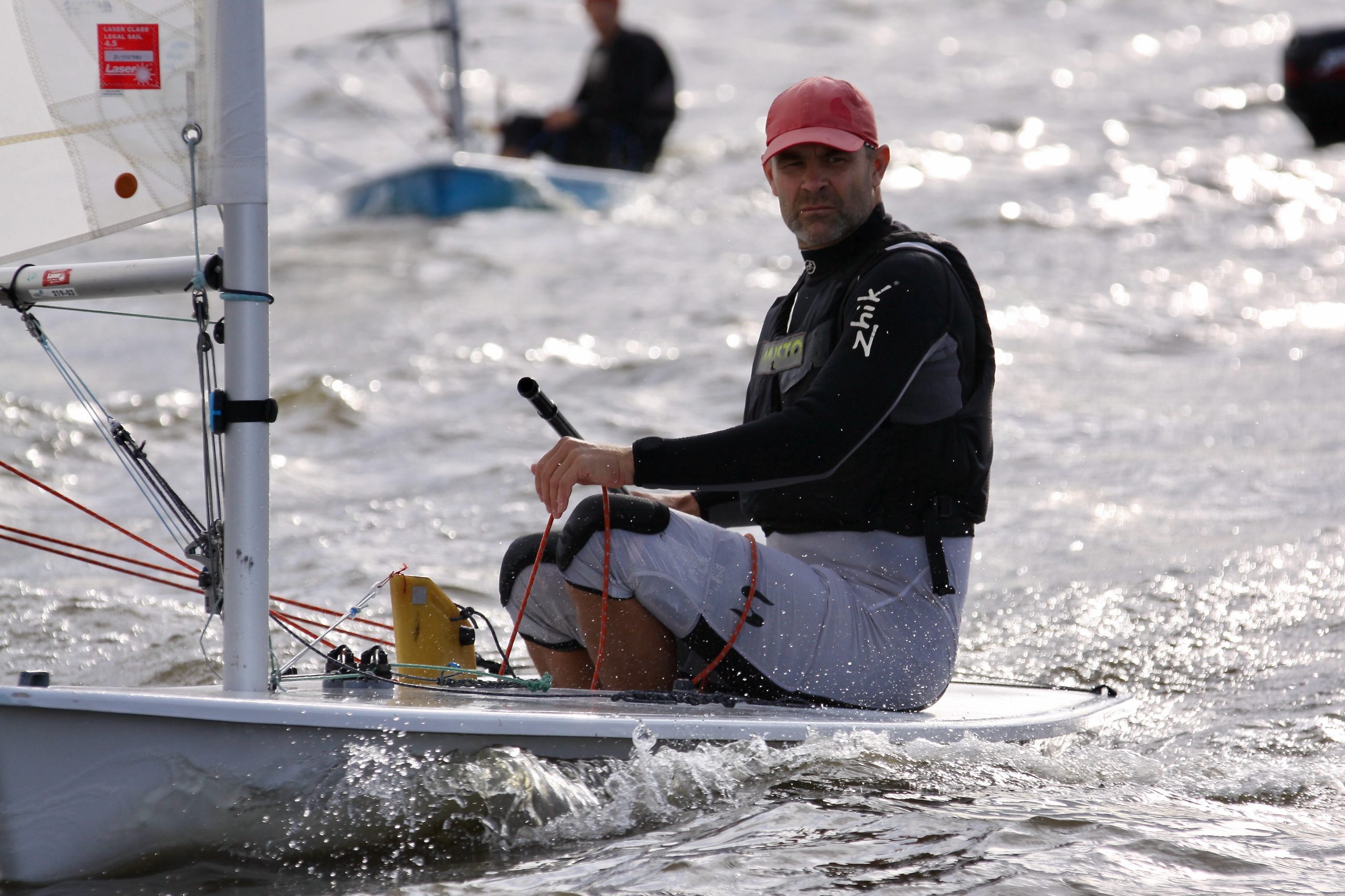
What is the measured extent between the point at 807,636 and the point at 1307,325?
6534mm

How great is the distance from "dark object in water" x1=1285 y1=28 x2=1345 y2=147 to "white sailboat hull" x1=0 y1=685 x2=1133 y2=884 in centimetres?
556

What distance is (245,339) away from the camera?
2242 millimetres

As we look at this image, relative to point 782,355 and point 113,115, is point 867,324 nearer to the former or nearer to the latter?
point 782,355

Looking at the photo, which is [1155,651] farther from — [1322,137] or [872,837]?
[1322,137]

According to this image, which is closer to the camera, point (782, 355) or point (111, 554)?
point (782, 355)

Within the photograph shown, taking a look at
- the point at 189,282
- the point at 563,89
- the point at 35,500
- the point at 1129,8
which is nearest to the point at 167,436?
the point at 35,500

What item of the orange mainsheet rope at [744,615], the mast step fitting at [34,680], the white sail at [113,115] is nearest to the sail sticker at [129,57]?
the white sail at [113,115]

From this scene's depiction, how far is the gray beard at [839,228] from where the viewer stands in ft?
8.88

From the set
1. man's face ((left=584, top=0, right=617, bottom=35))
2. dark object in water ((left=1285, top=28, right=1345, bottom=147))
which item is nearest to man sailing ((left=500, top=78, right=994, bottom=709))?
dark object in water ((left=1285, top=28, right=1345, bottom=147))

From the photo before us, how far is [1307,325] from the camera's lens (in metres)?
8.22

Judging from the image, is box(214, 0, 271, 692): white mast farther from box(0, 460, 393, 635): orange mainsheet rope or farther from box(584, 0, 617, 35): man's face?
box(584, 0, 617, 35): man's face

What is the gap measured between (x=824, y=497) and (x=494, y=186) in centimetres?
932

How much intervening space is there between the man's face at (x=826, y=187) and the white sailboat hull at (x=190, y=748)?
36.4 inches

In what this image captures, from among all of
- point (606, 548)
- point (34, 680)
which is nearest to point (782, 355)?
point (606, 548)
